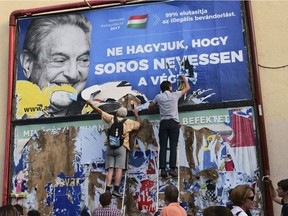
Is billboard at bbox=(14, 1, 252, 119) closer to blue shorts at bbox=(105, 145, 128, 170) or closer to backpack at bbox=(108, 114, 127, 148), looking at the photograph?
backpack at bbox=(108, 114, 127, 148)

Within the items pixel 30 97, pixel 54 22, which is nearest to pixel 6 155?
pixel 30 97

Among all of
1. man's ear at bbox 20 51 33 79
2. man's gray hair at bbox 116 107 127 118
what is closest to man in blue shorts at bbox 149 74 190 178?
man's gray hair at bbox 116 107 127 118

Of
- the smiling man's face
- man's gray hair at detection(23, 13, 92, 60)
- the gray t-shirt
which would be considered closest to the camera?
the gray t-shirt

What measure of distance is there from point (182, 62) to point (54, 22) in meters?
2.72

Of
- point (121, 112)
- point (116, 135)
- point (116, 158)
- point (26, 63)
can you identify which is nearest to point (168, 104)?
point (121, 112)

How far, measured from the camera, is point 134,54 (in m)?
7.47

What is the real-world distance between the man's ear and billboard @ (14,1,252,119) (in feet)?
0.06

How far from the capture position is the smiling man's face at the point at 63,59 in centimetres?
769

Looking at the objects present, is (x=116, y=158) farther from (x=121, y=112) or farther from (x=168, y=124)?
(x=168, y=124)

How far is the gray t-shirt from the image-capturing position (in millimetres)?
6668

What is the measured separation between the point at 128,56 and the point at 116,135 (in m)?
1.61

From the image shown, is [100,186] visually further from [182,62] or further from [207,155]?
[182,62]

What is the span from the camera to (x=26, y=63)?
26.3 feet

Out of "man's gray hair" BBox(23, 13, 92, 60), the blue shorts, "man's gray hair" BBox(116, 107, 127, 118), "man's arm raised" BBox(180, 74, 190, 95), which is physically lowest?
the blue shorts
